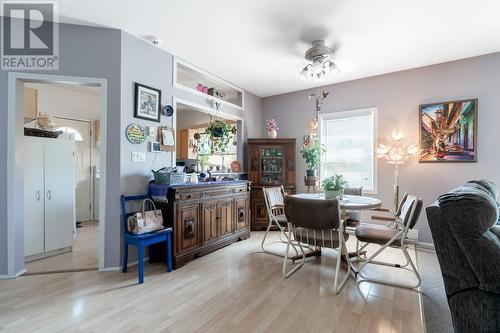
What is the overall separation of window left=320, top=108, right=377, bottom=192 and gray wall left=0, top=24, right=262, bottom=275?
10.4 feet

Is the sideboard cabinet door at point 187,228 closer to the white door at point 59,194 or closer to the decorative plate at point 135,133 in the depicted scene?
the decorative plate at point 135,133

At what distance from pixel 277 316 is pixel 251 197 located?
8.73ft

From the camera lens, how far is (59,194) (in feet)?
10.5

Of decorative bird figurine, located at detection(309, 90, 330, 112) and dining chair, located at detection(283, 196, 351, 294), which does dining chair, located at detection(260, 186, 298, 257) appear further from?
decorative bird figurine, located at detection(309, 90, 330, 112)

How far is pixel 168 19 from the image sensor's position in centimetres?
246

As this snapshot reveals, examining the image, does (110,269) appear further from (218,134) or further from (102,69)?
(218,134)

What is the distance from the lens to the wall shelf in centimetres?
342

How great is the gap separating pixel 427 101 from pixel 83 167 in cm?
637

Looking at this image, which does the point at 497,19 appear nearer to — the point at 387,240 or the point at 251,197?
the point at 387,240

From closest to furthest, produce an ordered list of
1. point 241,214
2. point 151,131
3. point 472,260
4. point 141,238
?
1. point 472,260
2. point 141,238
3. point 151,131
4. point 241,214

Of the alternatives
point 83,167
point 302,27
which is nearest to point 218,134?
point 302,27

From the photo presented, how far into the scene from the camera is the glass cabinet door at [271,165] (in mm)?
4531

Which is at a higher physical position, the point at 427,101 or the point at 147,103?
the point at 427,101

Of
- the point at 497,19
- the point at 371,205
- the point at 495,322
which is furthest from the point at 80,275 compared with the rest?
the point at 497,19
